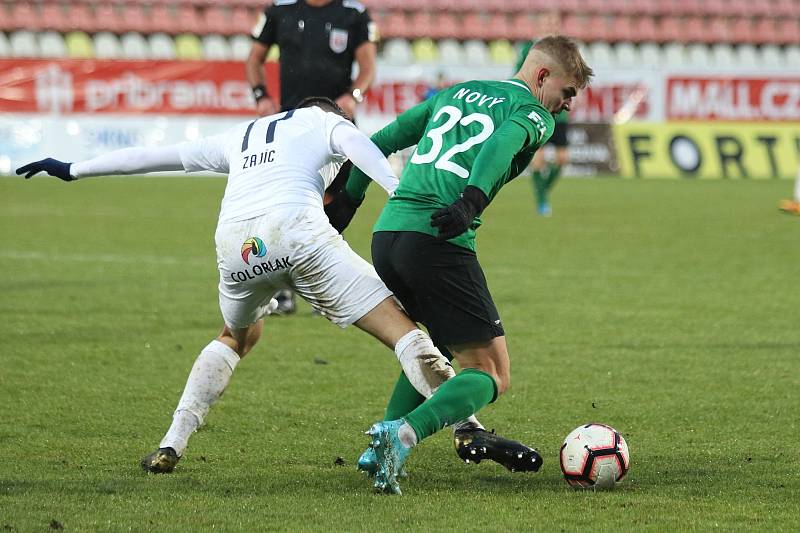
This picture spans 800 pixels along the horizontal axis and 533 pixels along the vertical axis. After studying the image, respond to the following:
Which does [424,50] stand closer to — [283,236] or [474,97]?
[474,97]

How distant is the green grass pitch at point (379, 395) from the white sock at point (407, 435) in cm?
19

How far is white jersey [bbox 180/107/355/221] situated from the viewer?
457 cm

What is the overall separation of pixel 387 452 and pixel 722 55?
91.2 ft

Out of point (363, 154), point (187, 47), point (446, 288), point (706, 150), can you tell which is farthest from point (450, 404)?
point (187, 47)

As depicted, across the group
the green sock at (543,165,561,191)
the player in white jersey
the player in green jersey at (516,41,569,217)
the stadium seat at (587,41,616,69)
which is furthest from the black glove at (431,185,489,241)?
the stadium seat at (587,41,616,69)

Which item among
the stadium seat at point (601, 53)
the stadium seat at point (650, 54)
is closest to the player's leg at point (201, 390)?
the stadium seat at point (601, 53)

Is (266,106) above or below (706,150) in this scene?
above

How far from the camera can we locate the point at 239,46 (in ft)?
90.0

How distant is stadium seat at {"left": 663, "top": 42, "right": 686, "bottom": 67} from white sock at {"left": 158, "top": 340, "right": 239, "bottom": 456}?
2631 centimetres

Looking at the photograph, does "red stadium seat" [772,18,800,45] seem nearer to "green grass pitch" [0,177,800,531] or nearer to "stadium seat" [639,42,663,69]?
"stadium seat" [639,42,663,69]

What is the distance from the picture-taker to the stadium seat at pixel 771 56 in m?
30.5

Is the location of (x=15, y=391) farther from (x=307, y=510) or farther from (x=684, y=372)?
(x=684, y=372)

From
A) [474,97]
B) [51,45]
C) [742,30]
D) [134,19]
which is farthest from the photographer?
[742,30]

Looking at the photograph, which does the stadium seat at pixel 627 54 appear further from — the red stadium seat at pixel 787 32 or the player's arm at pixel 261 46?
the player's arm at pixel 261 46
